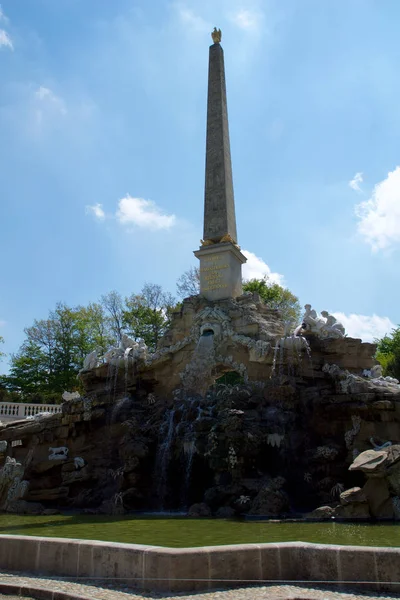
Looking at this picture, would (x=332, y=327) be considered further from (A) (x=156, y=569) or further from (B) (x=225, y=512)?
(A) (x=156, y=569)

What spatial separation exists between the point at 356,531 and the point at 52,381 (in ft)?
111

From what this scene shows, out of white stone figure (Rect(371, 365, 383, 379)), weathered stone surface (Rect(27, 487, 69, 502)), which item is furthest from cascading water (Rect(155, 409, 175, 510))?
white stone figure (Rect(371, 365, 383, 379))

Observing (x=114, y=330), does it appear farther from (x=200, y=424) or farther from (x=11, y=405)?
(x=200, y=424)

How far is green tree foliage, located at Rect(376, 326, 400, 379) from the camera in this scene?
3186 centimetres

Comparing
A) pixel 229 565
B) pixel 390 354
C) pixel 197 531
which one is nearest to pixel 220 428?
pixel 197 531

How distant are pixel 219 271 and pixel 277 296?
67.3ft

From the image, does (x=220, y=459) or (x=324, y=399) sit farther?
(x=324, y=399)

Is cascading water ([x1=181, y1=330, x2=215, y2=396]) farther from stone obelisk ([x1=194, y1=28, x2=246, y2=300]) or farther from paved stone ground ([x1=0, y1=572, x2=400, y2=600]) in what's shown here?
paved stone ground ([x1=0, y1=572, x2=400, y2=600])

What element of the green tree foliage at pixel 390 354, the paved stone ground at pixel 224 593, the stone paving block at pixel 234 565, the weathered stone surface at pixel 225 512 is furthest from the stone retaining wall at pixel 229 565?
the green tree foliage at pixel 390 354

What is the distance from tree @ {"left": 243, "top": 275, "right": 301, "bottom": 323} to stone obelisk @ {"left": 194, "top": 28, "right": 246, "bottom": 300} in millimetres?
17456

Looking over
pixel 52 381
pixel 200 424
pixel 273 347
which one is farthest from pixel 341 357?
pixel 52 381

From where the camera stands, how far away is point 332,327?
18.9 meters

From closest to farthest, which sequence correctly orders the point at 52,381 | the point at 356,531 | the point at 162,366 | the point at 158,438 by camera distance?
1. the point at 356,531
2. the point at 158,438
3. the point at 162,366
4. the point at 52,381

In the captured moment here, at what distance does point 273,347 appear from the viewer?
18.5 m
